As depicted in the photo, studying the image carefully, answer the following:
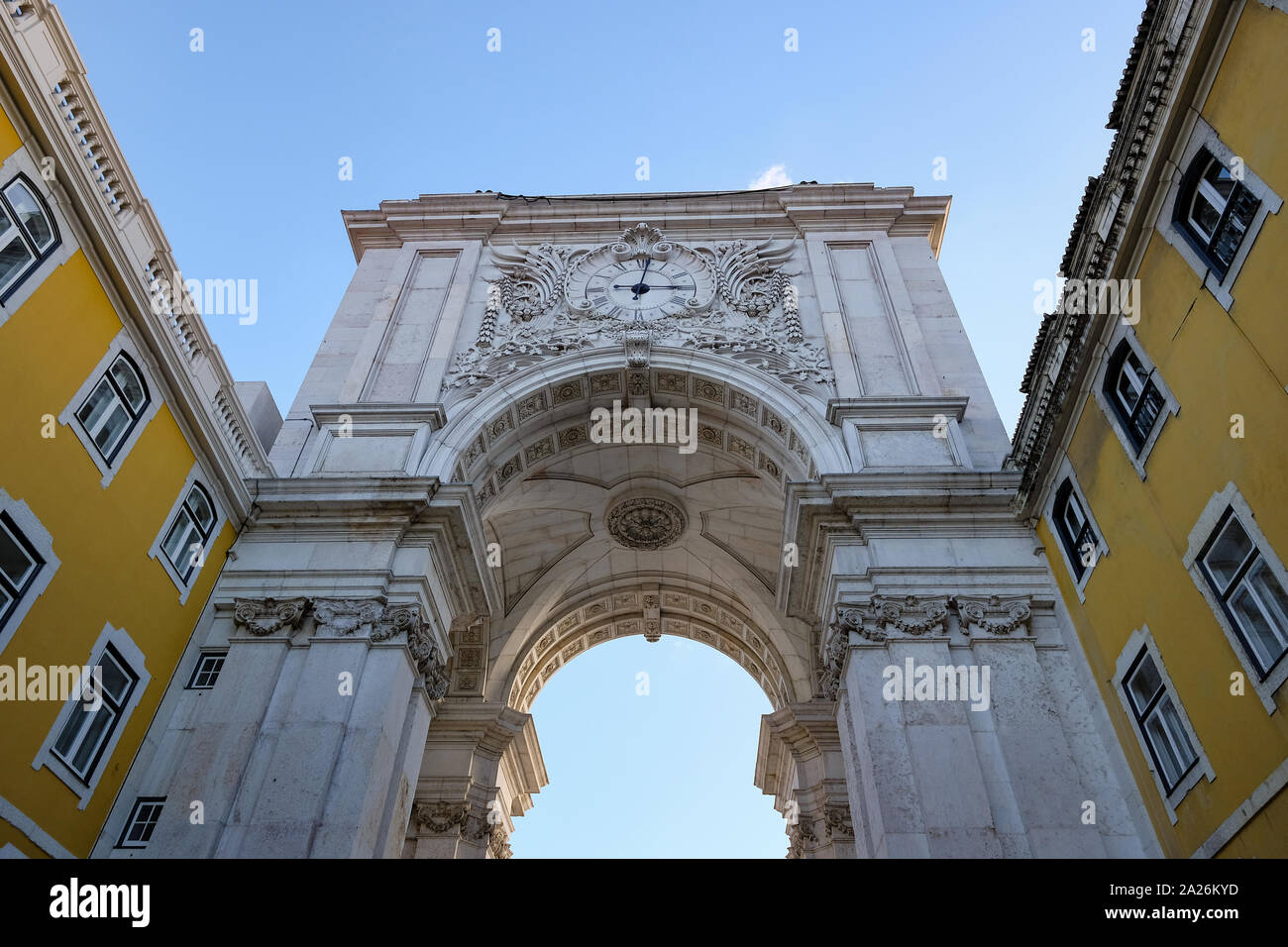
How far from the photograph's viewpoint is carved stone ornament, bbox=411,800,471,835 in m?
24.7

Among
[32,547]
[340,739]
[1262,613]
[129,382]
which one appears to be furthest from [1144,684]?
[129,382]

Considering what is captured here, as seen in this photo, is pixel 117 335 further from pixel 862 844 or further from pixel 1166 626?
pixel 1166 626

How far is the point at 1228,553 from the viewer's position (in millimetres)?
11570

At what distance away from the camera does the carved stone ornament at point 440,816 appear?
81.0ft

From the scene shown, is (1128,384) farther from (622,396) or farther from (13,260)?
(13,260)

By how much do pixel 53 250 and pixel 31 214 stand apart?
568mm

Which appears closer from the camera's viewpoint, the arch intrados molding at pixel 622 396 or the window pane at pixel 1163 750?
the window pane at pixel 1163 750

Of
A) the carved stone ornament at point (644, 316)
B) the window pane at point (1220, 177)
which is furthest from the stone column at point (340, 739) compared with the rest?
the window pane at point (1220, 177)

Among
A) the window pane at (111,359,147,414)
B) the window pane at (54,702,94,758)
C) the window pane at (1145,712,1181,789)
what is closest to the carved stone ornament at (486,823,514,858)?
the window pane at (54,702,94,758)

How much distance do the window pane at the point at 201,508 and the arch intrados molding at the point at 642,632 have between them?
43.0ft

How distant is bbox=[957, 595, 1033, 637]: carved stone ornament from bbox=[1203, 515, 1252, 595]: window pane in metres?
5.13

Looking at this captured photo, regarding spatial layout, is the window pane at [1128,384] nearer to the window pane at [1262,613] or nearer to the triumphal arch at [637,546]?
the window pane at [1262,613]
